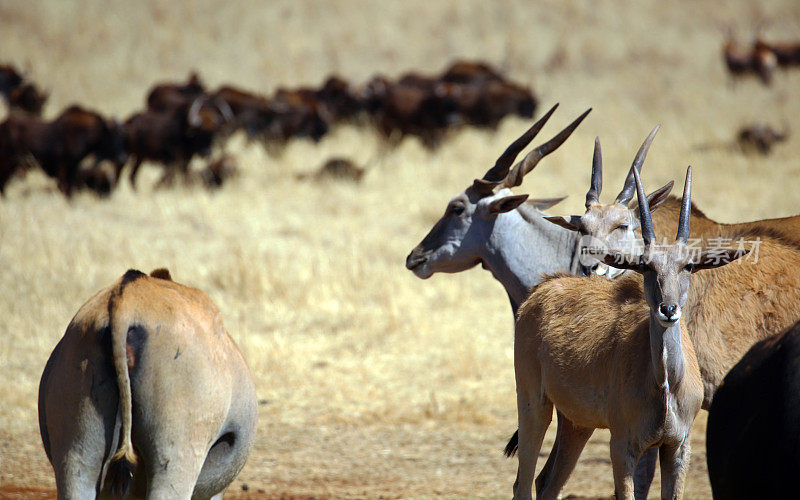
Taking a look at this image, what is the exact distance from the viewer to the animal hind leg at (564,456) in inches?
199

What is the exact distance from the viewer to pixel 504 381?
886 cm

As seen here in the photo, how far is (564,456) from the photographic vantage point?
5.08 meters

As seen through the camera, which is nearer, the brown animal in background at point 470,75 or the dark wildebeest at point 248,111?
the dark wildebeest at point 248,111

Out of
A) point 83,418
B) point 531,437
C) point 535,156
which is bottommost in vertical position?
point 531,437

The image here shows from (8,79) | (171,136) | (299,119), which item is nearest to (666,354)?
(171,136)

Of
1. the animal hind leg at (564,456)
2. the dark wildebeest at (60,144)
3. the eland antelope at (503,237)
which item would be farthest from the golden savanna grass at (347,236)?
the eland antelope at (503,237)

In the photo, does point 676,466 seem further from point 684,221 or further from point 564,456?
point 684,221

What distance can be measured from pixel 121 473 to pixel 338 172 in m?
13.0

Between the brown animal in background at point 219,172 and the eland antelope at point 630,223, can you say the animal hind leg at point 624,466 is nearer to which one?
the eland antelope at point 630,223

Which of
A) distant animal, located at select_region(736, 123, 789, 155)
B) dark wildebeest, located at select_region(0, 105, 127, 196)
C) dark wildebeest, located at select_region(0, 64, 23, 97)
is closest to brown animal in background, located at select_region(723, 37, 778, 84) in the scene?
distant animal, located at select_region(736, 123, 789, 155)

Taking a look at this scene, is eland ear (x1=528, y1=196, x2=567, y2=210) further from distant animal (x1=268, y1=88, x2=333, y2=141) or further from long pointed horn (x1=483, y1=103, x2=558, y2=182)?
distant animal (x1=268, y1=88, x2=333, y2=141)

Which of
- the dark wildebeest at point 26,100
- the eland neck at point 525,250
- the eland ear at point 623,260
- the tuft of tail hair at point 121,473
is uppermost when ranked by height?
the dark wildebeest at point 26,100

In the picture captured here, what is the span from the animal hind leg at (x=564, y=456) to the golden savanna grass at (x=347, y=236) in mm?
1277

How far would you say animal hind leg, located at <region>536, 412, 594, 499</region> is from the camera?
5.04m
